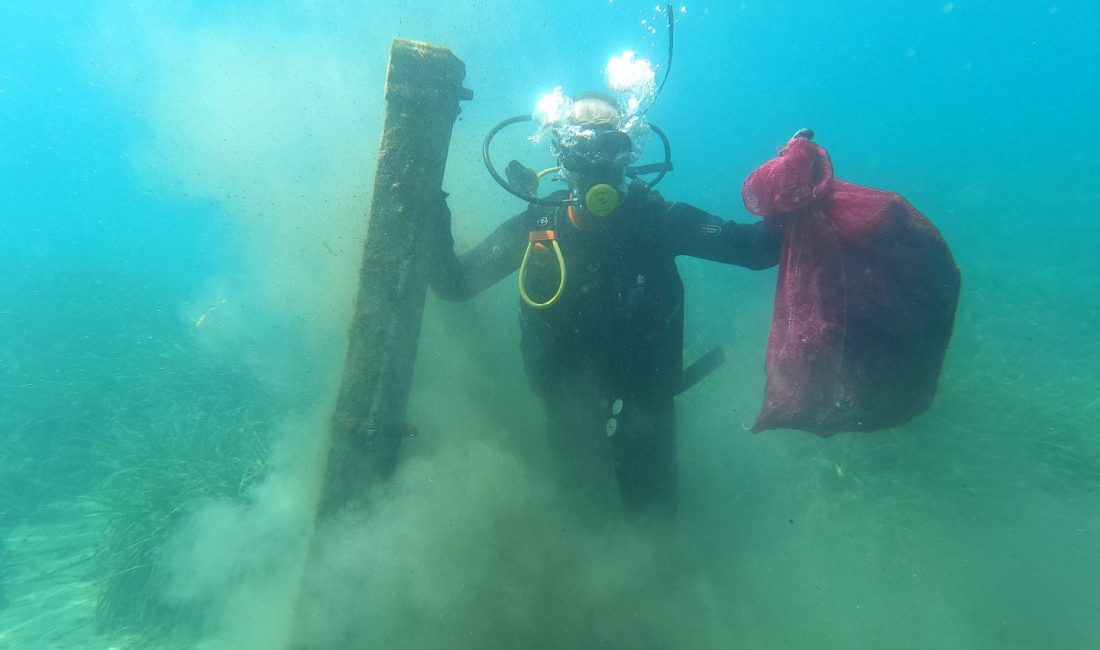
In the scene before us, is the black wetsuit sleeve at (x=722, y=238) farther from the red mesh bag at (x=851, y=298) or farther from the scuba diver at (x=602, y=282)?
the red mesh bag at (x=851, y=298)

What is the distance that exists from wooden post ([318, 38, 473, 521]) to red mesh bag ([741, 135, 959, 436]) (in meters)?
2.28

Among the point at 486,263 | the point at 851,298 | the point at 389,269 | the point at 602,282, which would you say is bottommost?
the point at 851,298

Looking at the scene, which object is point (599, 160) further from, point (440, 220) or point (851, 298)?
point (851, 298)

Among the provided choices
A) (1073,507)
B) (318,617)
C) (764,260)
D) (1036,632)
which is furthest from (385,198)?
(1073,507)

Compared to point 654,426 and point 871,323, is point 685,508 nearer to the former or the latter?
point 654,426

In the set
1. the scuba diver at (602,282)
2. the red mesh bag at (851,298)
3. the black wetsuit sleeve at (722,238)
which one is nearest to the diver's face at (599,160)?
the scuba diver at (602,282)

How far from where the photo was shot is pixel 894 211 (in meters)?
2.81

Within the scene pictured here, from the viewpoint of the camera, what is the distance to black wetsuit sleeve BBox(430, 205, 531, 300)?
3.94 m

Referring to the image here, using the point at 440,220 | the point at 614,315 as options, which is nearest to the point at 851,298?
the point at 614,315

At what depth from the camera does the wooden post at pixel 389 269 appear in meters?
3.37

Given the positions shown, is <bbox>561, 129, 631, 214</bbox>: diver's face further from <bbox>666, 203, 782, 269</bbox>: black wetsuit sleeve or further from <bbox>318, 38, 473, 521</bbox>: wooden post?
<bbox>318, 38, 473, 521</bbox>: wooden post

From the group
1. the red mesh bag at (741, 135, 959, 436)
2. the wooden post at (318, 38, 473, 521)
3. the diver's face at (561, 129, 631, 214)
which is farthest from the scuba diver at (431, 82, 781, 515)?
the red mesh bag at (741, 135, 959, 436)

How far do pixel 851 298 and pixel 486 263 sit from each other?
105 inches

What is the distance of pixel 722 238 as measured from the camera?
367 cm
